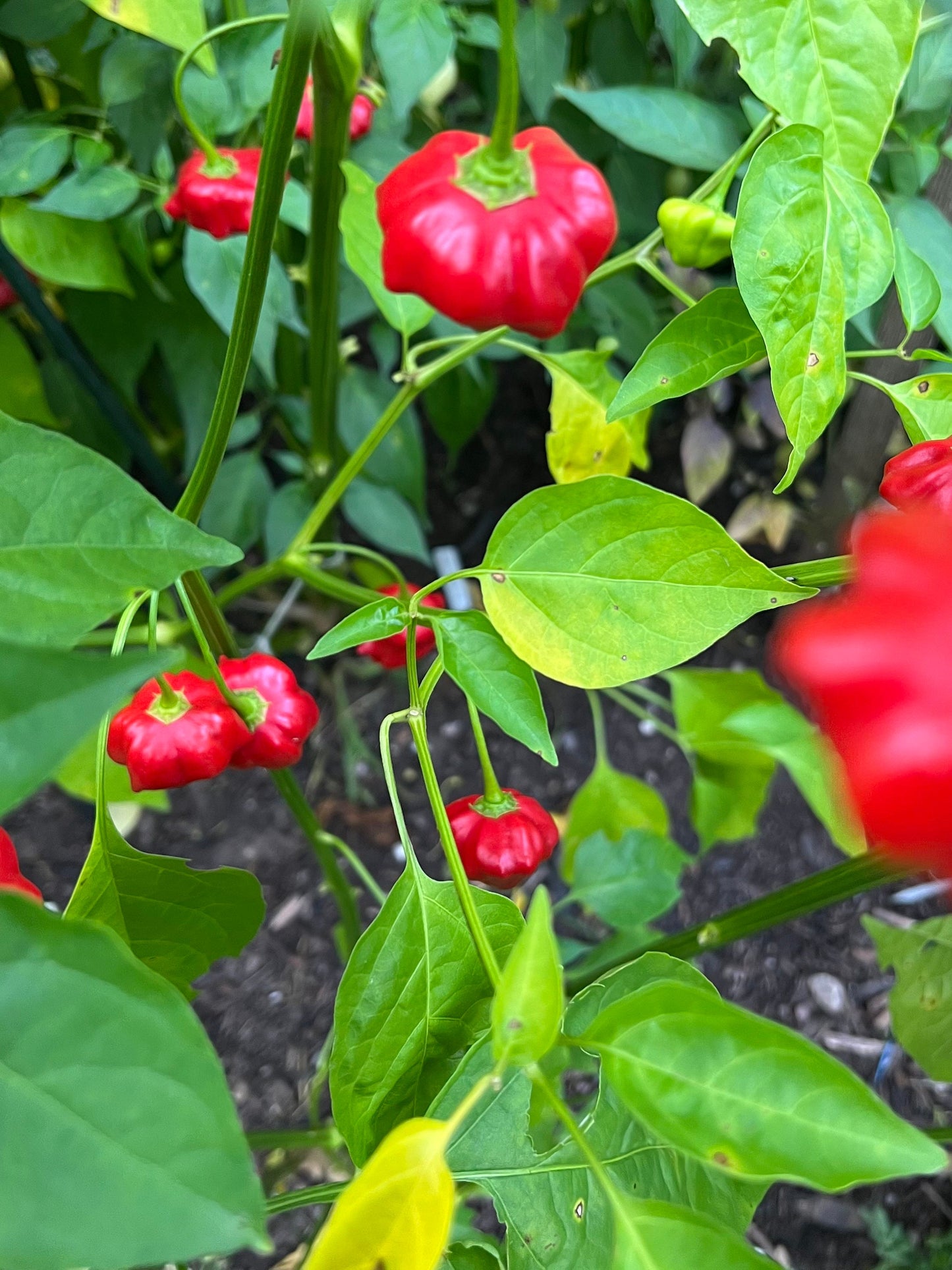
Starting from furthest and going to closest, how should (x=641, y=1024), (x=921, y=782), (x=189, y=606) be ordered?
(x=189, y=606) → (x=641, y=1024) → (x=921, y=782)

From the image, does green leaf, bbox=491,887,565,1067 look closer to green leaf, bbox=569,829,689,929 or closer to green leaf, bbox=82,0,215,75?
green leaf, bbox=569,829,689,929

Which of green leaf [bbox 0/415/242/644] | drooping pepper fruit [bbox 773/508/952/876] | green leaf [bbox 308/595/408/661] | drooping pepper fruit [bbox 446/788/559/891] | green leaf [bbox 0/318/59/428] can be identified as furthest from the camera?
green leaf [bbox 0/318/59/428]

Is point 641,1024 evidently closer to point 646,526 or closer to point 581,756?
point 646,526

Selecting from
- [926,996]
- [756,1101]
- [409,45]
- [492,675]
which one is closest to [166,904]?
[492,675]

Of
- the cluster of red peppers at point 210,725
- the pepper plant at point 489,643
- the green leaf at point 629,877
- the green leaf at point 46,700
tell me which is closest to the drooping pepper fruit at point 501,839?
the pepper plant at point 489,643

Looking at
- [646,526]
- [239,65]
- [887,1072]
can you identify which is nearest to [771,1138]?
[646,526]

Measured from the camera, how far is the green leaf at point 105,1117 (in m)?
0.21

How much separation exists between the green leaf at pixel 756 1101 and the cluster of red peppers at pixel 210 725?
29cm

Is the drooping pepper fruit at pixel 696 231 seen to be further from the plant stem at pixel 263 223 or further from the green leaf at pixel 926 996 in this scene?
the green leaf at pixel 926 996

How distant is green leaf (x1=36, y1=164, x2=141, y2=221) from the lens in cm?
70

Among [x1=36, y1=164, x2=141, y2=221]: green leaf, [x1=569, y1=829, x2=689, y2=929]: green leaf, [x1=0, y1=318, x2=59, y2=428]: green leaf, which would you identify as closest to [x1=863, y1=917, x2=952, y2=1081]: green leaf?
[x1=569, y1=829, x2=689, y2=929]: green leaf

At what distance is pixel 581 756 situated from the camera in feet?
3.96

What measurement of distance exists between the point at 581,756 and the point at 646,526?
0.84m

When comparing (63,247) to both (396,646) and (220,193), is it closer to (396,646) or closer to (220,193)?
(220,193)
